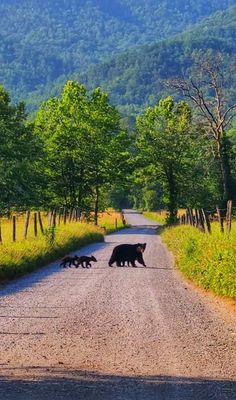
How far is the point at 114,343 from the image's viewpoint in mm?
9359

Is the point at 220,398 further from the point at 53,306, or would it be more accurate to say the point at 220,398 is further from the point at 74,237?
the point at 74,237

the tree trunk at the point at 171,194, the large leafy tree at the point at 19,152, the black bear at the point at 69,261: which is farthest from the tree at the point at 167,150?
the black bear at the point at 69,261

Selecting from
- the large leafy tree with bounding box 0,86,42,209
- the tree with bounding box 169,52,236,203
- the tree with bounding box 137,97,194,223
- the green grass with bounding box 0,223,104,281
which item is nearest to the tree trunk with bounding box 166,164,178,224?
the tree with bounding box 137,97,194,223

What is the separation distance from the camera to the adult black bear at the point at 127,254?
2311 centimetres

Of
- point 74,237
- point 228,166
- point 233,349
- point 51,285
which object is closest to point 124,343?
point 233,349

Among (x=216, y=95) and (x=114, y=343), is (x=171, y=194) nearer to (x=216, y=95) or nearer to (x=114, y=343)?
(x=216, y=95)

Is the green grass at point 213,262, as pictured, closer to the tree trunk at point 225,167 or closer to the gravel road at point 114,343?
the gravel road at point 114,343

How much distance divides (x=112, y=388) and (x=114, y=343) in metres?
2.43

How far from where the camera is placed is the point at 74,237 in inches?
1294

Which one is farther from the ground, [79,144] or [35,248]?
[79,144]

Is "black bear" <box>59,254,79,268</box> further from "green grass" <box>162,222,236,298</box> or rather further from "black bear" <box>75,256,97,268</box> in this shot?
"green grass" <box>162,222,236,298</box>

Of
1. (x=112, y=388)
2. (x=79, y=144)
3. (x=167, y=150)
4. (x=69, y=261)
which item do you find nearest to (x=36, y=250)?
(x=69, y=261)

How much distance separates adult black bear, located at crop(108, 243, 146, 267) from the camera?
23.1 meters

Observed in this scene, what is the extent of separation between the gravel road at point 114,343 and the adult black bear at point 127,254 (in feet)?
20.5
